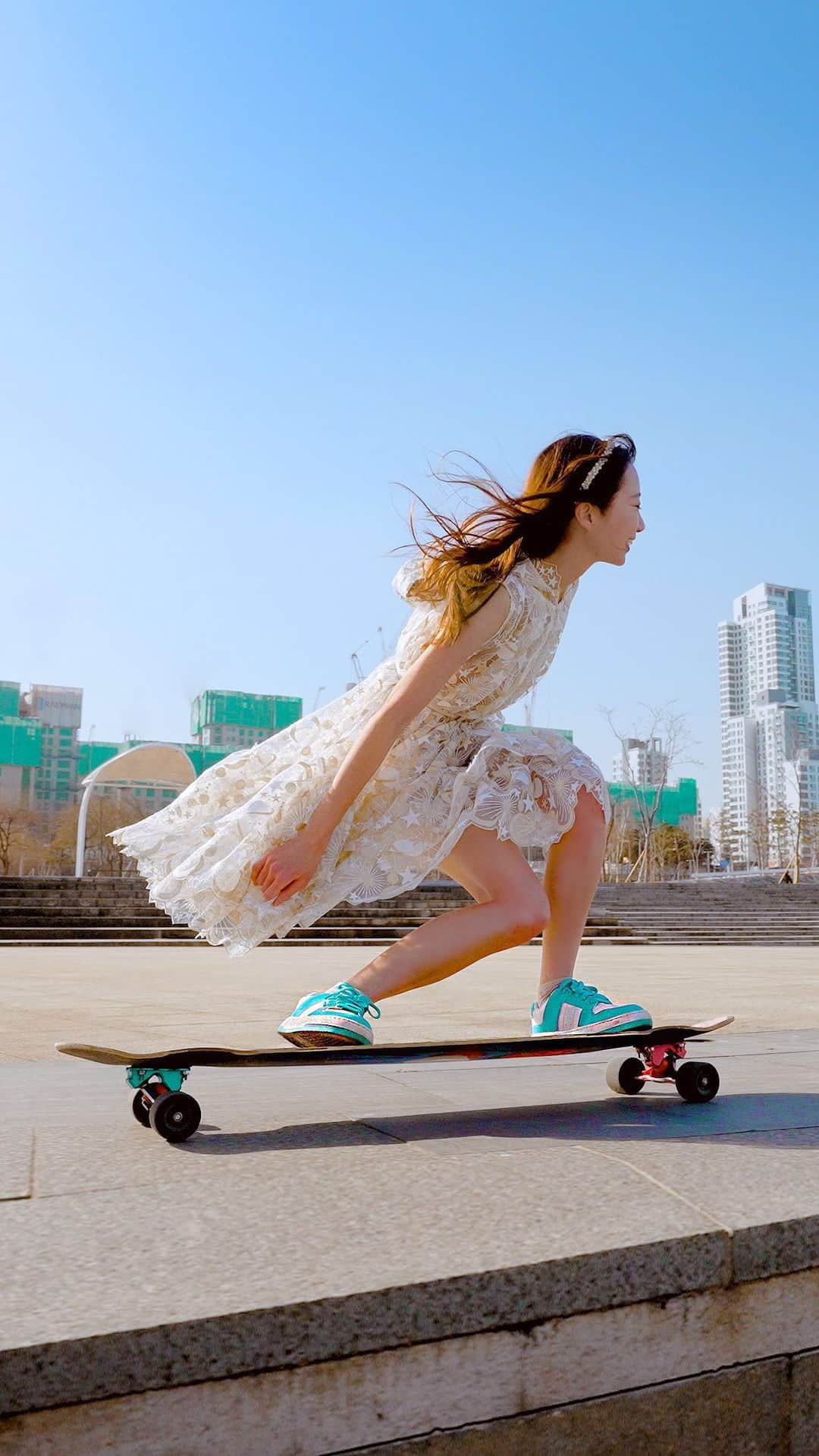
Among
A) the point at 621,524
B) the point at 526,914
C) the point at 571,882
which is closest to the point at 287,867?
the point at 526,914

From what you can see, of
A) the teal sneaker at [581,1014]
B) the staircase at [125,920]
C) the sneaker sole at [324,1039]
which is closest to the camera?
the sneaker sole at [324,1039]

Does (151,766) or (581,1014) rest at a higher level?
(151,766)

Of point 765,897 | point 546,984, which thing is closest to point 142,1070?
point 546,984

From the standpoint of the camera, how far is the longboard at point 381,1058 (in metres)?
1.95

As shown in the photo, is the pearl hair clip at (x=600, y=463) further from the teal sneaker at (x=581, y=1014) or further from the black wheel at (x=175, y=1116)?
the black wheel at (x=175, y=1116)

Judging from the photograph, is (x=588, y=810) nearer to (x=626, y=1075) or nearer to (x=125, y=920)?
(x=626, y=1075)

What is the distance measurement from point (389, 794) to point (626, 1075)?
34.8 inches

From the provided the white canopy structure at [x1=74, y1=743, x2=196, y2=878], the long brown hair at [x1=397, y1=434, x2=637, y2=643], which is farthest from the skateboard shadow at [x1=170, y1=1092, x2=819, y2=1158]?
the white canopy structure at [x1=74, y1=743, x2=196, y2=878]

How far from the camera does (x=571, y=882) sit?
2713 millimetres

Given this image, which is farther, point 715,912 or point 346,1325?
point 715,912

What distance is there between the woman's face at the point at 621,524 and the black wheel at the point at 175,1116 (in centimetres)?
174

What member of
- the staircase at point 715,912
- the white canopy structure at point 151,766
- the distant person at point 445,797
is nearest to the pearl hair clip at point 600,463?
the distant person at point 445,797

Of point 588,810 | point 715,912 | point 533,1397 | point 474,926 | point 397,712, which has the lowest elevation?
point 715,912

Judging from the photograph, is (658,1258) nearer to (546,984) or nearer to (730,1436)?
(730,1436)
